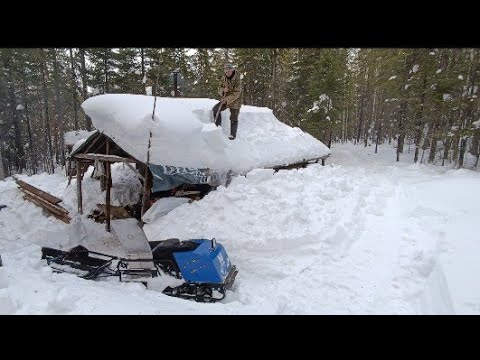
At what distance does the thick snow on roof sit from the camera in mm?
10328

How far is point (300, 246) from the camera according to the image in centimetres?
880

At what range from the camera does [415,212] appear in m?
10.3

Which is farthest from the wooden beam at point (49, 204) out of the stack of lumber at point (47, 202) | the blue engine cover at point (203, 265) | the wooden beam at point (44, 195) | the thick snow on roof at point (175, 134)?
the blue engine cover at point (203, 265)

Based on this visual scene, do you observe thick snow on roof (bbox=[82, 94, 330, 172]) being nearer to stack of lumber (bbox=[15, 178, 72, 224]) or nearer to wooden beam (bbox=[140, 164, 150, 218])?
wooden beam (bbox=[140, 164, 150, 218])

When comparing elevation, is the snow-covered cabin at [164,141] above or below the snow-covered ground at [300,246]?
above

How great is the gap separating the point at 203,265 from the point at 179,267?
23.9 inches

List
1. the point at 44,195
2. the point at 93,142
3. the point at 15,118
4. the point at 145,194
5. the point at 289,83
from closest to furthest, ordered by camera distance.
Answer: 1. the point at 145,194
2. the point at 93,142
3. the point at 44,195
4. the point at 289,83
5. the point at 15,118

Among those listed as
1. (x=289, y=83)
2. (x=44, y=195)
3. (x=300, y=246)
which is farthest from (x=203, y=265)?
(x=289, y=83)

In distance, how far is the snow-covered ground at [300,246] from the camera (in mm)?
5480

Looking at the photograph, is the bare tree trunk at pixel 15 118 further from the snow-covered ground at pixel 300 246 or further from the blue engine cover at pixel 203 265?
the blue engine cover at pixel 203 265

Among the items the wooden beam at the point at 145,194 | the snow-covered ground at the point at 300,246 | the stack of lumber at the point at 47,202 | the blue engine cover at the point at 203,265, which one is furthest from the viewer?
the stack of lumber at the point at 47,202

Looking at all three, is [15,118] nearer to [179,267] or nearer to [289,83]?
[289,83]
